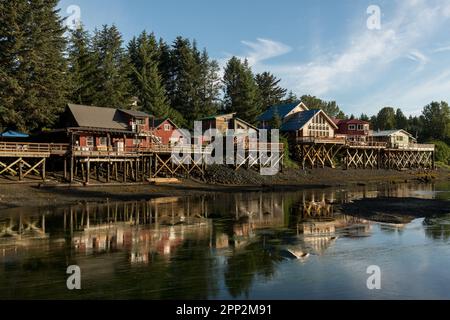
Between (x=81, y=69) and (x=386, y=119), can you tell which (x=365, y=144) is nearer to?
(x=81, y=69)

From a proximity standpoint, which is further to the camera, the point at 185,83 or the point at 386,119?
the point at 386,119

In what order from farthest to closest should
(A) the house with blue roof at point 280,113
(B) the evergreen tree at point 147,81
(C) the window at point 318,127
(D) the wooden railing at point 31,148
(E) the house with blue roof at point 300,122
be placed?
(A) the house with blue roof at point 280,113, (C) the window at point 318,127, (E) the house with blue roof at point 300,122, (B) the evergreen tree at point 147,81, (D) the wooden railing at point 31,148

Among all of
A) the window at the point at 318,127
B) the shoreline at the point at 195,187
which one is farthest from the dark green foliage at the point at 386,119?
the window at the point at 318,127

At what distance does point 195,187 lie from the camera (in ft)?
142

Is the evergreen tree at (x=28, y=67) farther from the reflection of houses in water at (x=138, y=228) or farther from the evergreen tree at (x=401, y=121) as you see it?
the evergreen tree at (x=401, y=121)

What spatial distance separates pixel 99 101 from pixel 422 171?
5292 centimetres

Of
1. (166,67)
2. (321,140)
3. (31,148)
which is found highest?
(166,67)

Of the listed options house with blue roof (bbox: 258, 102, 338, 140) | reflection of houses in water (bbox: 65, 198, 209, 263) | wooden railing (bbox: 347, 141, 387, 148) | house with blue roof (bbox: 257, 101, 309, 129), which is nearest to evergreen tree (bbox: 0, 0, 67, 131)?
reflection of houses in water (bbox: 65, 198, 209, 263)

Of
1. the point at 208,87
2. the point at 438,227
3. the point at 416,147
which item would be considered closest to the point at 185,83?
the point at 208,87

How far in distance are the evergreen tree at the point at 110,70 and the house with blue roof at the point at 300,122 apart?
857 inches

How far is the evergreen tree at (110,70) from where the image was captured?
179ft

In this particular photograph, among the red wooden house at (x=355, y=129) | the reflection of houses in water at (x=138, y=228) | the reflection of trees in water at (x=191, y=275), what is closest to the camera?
the reflection of trees in water at (x=191, y=275)

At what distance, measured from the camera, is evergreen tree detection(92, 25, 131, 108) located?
179 feet

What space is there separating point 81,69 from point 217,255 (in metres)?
43.3
